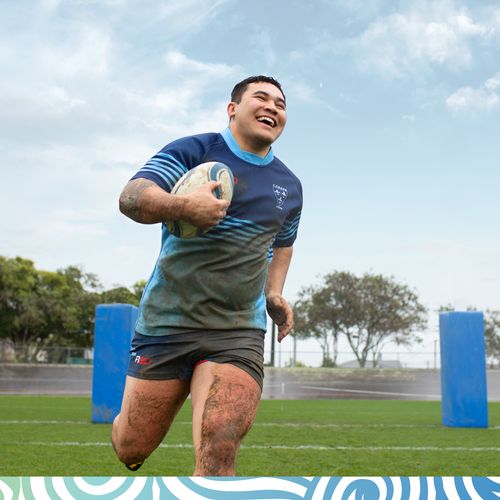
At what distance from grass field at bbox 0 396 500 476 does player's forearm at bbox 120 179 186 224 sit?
352 centimetres

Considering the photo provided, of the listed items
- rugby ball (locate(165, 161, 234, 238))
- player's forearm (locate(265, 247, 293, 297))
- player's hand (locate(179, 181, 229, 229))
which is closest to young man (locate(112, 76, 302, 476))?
rugby ball (locate(165, 161, 234, 238))

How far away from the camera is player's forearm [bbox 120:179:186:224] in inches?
112

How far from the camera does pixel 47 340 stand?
175ft

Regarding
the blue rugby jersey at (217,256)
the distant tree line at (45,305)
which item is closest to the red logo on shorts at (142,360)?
the blue rugby jersey at (217,256)

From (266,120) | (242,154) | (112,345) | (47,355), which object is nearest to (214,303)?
(242,154)

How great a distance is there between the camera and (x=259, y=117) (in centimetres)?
346

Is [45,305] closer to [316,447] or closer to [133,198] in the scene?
[316,447]

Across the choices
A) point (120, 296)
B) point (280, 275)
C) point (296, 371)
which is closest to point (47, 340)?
point (120, 296)

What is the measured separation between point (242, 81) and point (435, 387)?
3159 cm

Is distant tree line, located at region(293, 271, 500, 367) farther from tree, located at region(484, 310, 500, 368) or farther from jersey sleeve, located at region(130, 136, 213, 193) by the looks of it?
jersey sleeve, located at region(130, 136, 213, 193)

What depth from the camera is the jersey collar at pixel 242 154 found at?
3498 millimetres

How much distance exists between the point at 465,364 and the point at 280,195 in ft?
25.2

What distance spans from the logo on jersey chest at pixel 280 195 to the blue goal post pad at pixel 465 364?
7.31 m

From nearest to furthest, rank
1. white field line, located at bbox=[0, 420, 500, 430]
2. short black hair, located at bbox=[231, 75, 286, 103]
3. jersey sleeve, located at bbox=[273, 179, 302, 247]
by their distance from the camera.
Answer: short black hair, located at bbox=[231, 75, 286, 103]
jersey sleeve, located at bbox=[273, 179, 302, 247]
white field line, located at bbox=[0, 420, 500, 430]
